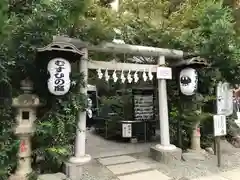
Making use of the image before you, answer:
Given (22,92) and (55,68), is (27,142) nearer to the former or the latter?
(22,92)

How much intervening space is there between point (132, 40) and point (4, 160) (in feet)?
13.7

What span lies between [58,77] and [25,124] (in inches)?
39.4

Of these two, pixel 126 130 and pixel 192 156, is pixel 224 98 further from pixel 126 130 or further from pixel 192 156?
pixel 126 130

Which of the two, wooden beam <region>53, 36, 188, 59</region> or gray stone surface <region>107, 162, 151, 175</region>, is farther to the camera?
gray stone surface <region>107, 162, 151, 175</region>

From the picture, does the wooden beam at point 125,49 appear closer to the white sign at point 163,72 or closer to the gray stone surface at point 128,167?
the white sign at point 163,72

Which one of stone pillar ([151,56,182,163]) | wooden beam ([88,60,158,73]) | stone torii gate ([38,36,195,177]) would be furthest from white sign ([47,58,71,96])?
stone pillar ([151,56,182,163])

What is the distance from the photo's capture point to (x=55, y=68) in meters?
4.38

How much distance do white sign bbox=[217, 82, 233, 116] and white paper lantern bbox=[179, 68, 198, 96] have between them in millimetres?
839

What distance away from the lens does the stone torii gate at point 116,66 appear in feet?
16.2

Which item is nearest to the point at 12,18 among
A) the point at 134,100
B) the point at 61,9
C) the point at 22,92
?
the point at 61,9

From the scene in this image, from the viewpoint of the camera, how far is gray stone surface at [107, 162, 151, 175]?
213 inches

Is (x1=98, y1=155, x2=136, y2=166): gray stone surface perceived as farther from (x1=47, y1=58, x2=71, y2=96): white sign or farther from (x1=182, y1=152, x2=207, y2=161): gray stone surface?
(x1=47, y1=58, x2=71, y2=96): white sign

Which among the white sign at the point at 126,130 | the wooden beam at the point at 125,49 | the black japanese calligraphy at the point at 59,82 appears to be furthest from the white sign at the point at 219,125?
the black japanese calligraphy at the point at 59,82

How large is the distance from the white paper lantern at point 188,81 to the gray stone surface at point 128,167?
202 cm
